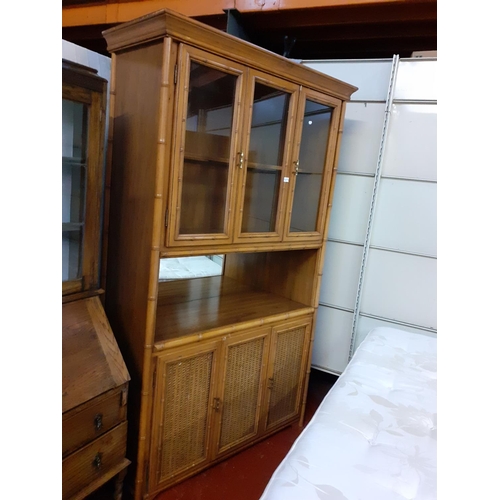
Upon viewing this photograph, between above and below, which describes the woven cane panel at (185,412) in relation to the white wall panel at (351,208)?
below

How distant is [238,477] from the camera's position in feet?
5.56

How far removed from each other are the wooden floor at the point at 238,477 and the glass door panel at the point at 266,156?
1105mm

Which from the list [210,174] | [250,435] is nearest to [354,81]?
[210,174]

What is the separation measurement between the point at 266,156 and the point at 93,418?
120 centimetres

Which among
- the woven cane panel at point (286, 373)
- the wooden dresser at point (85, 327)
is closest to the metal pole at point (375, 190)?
the woven cane panel at point (286, 373)

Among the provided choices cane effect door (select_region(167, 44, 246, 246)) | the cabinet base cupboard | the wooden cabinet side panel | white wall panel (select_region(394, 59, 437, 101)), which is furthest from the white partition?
the wooden cabinet side panel

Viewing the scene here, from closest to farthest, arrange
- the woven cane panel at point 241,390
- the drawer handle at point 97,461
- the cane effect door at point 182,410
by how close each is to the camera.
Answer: the drawer handle at point 97,461, the cane effect door at point 182,410, the woven cane panel at point 241,390

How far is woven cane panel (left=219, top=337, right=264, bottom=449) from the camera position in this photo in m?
1.68

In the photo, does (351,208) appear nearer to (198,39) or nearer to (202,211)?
(202,211)

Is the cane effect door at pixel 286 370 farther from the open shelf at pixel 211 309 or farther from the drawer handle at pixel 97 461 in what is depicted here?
the drawer handle at pixel 97 461

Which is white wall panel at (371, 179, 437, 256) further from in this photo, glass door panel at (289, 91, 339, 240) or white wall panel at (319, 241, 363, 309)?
glass door panel at (289, 91, 339, 240)

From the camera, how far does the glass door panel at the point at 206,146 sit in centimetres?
130

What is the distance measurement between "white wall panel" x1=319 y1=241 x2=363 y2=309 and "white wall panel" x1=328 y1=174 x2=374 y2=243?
7 cm
